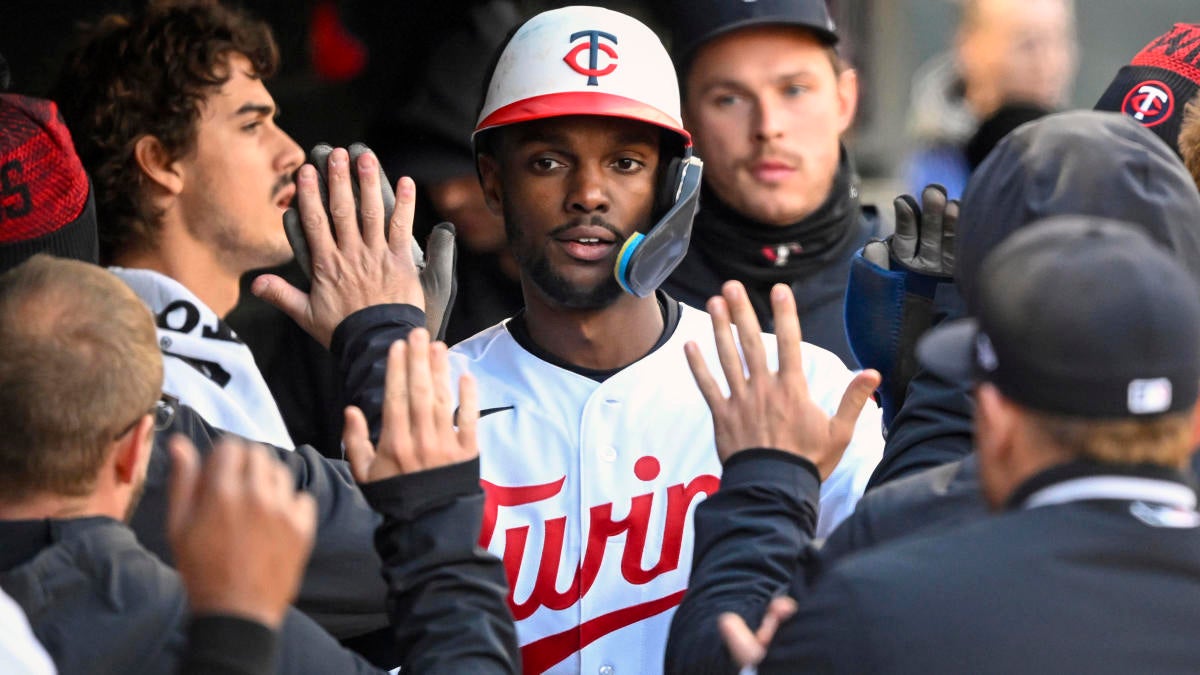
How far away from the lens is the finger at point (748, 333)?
2.00 m

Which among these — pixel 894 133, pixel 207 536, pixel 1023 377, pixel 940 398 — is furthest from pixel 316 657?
pixel 894 133

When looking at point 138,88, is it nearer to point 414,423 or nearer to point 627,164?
point 627,164

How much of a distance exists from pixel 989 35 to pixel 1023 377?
415 cm

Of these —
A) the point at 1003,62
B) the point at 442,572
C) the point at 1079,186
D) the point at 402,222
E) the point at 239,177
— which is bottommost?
the point at 1003,62

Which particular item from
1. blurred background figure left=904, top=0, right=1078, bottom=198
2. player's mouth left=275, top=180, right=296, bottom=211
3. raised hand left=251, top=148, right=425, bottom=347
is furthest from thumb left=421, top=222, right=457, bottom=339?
blurred background figure left=904, top=0, right=1078, bottom=198

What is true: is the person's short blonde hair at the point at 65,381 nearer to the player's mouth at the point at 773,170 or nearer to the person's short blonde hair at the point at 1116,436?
the person's short blonde hair at the point at 1116,436

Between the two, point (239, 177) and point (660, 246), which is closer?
point (660, 246)

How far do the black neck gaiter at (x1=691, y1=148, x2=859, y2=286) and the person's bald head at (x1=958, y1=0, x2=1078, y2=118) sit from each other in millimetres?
1857

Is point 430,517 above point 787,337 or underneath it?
underneath

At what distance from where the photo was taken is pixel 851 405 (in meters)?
2.02

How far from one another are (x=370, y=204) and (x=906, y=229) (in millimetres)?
901

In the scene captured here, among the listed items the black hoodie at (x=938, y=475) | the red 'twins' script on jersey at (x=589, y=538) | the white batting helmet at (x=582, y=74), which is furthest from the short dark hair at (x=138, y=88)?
the black hoodie at (x=938, y=475)

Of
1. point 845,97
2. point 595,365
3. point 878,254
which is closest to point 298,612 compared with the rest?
point 595,365

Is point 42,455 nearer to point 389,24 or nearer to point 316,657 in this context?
point 316,657
